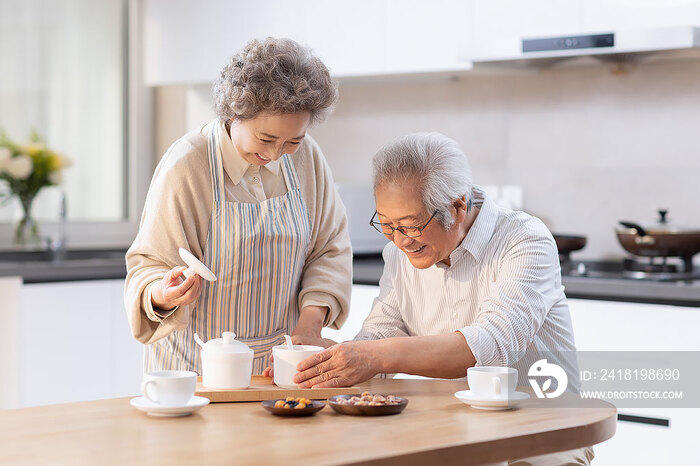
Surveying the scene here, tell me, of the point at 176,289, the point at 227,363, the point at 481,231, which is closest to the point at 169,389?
the point at 227,363

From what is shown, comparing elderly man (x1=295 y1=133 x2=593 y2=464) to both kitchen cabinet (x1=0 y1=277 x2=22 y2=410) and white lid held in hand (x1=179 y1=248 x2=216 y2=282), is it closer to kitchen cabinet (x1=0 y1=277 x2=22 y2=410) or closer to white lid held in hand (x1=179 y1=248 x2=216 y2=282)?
white lid held in hand (x1=179 y1=248 x2=216 y2=282)

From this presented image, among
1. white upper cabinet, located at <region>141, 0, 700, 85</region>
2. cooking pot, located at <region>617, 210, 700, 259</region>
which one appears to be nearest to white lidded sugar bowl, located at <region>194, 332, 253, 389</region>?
white upper cabinet, located at <region>141, 0, 700, 85</region>

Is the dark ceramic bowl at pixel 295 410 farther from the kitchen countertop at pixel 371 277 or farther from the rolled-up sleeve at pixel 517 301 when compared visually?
the kitchen countertop at pixel 371 277

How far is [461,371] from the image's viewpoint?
1909 mm

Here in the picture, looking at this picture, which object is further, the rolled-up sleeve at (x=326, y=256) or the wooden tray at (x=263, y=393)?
the rolled-up sleeve at (x=326, y=256)

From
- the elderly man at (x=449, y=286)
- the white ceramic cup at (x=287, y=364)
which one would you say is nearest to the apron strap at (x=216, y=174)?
the elderly man at (x=449, y=286)

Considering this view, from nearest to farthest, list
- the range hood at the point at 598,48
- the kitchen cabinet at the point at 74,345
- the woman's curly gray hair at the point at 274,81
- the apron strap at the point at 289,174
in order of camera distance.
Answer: the woman's curly gray hair at the point at 274,81 → the apron strap at the point at 289,174 → the range hood at the point at 598,48 → the kitchen cabinet at the point at 74,345

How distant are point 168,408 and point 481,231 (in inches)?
32.9

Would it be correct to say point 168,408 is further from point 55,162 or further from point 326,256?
point 55,162

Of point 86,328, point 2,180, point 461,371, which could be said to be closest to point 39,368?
point 86,328

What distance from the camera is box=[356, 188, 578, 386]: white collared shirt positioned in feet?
6.30

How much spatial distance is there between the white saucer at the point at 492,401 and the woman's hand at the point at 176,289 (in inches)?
21.7

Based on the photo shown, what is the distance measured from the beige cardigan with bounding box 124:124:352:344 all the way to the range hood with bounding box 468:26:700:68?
1.27 m

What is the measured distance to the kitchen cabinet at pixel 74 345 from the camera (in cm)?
355
